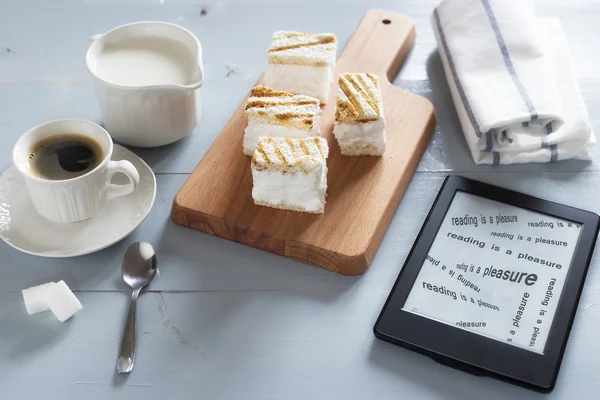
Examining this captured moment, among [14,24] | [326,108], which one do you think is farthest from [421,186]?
[14,24]

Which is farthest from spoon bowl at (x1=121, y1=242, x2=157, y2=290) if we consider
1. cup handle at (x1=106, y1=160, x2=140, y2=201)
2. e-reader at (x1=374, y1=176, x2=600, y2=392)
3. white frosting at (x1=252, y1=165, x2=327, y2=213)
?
e-reader at (x1=374, y1=176, x2=600, y2=392)

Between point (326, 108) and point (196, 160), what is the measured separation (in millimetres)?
294

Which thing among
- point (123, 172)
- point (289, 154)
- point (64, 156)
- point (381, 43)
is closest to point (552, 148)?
point (381, 43)

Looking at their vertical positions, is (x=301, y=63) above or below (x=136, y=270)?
above

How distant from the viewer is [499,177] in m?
1.55

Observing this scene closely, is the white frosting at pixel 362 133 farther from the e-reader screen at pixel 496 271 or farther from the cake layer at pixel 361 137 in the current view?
the e-reader screen at pixel 496 271

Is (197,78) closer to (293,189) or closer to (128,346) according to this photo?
(293,189)

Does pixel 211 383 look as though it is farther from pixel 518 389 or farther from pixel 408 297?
pixel 518 389

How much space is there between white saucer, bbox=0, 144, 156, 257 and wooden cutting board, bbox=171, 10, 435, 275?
8cm

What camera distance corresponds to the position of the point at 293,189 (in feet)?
4.52

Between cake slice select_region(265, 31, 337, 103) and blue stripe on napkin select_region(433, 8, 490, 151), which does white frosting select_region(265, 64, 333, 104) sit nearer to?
cake slice select_region(265, 31, 337, 103)

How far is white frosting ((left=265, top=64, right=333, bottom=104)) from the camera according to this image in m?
1.55

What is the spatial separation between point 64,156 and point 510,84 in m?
0.89

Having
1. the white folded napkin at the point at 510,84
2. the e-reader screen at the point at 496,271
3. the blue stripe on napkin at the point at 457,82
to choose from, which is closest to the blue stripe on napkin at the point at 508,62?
the white folded napkin at the point at 510,84
